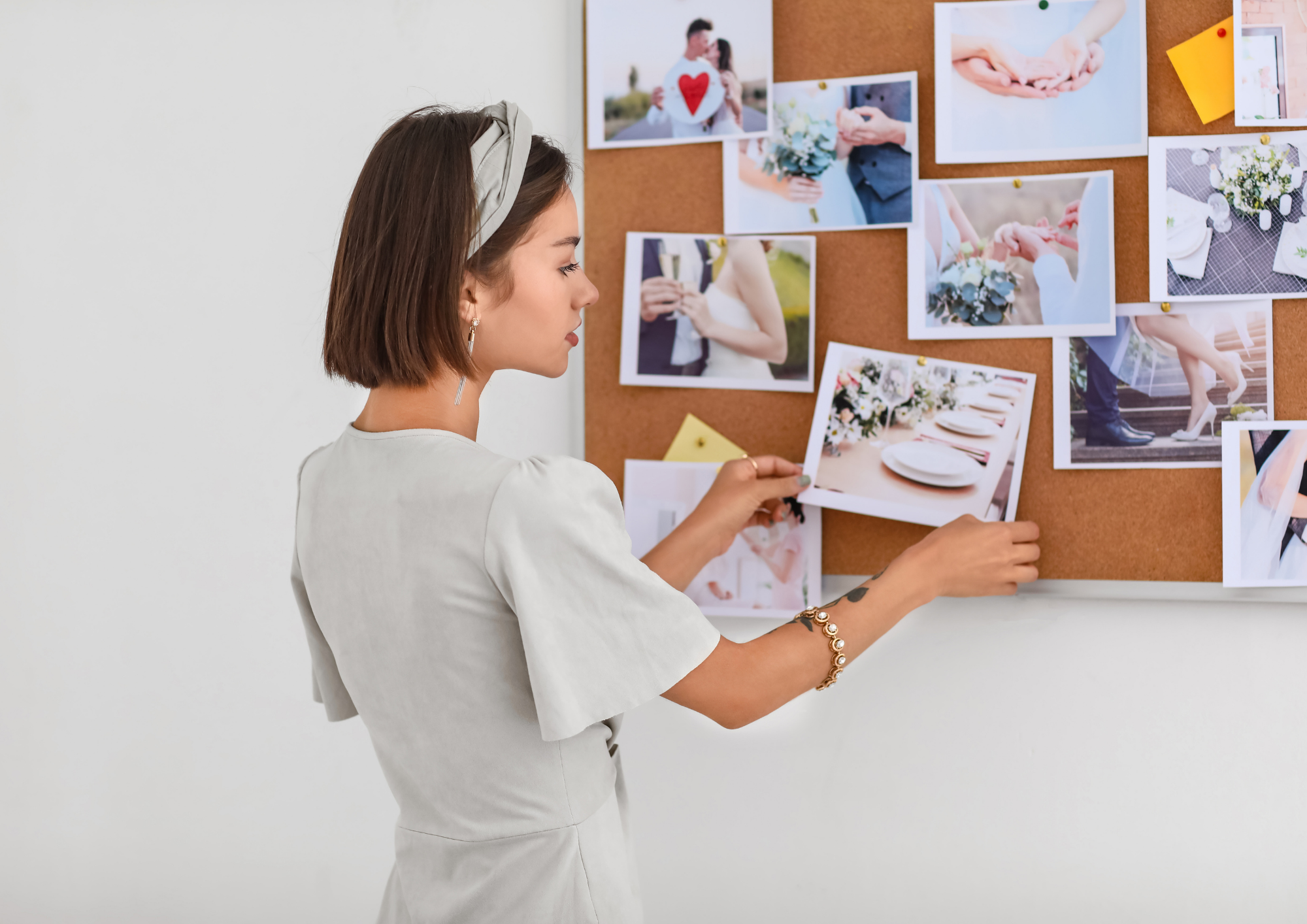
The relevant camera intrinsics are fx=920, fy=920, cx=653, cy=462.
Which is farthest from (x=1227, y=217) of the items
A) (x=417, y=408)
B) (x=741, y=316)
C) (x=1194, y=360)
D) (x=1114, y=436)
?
(x=417, y=408)

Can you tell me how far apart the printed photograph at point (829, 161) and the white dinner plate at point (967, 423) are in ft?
0.73

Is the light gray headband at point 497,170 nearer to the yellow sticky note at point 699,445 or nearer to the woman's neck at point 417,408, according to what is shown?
the woman's neck at point 417,408

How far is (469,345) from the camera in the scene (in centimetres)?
73

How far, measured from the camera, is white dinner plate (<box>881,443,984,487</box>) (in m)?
1.03

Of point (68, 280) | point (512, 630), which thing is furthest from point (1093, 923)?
point (68, 280)

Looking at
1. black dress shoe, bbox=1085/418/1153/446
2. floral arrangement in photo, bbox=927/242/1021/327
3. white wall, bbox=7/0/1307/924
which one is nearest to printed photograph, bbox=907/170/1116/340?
floral arrangement in photo, bbox=927/242/1021/327

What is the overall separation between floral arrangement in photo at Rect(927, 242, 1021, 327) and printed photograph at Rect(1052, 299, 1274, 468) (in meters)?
0.08

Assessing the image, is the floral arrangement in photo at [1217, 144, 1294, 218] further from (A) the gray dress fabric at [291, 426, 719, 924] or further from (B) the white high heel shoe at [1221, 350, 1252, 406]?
(A) the gray dress fabric at [291, 426, 719, 924]

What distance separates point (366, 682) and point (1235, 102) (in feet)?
3.40

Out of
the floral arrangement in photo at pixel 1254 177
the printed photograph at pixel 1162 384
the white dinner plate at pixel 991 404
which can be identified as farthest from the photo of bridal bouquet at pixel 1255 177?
the white dinner plate at pixel 991 404

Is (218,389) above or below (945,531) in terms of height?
above

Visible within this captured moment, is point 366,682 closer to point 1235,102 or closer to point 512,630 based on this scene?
point 512,630

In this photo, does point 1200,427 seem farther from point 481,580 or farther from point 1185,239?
point 481,580

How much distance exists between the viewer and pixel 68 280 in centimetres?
127
